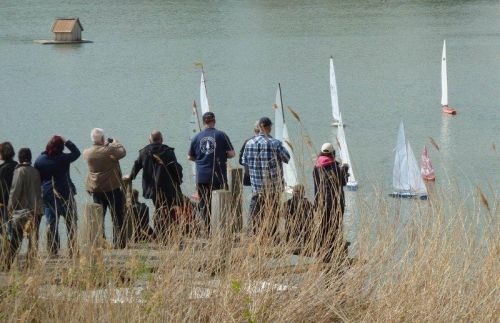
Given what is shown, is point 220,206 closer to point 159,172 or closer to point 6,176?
point 159,172

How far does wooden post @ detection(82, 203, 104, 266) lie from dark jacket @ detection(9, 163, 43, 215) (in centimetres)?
78

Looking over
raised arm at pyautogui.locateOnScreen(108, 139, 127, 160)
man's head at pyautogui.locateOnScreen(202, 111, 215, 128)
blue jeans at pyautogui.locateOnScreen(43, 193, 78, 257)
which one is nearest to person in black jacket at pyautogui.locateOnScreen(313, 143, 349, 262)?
blue jeans at pyautogui.locateOnScreen(43, 193, 78, 257)

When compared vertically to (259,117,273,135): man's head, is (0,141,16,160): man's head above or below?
below

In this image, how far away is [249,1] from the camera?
213ft

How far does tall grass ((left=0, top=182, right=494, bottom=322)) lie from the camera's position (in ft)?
15.2

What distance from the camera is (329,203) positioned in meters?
5.73

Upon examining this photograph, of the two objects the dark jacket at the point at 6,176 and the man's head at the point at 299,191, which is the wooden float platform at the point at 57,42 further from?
the man's head at the point at 299,191

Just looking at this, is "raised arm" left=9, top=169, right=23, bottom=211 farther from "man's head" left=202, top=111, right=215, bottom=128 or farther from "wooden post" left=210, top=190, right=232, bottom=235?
"man's head" left=202, top=111, right=215, bottom=128

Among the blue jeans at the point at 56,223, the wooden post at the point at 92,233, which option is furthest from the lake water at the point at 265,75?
the wooden post at the point at 92,233

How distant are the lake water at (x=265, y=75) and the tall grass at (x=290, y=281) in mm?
4424

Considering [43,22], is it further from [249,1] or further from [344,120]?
Result: [344,120]

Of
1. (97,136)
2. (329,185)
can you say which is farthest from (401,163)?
(329,185)

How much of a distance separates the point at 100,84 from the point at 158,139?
2567 centimetres

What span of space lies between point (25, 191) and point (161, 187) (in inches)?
46.0
